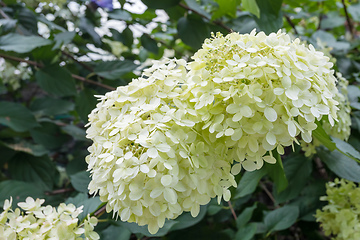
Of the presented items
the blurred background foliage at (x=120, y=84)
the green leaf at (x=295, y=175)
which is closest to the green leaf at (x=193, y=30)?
the blurred background foliage at (x=120, y=84)

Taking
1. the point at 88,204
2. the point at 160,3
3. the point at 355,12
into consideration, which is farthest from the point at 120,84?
the point at 355,12

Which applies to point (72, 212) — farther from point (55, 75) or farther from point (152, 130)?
point (55, 75)

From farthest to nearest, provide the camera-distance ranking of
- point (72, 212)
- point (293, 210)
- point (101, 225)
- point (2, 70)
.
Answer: point (2, 70) < point (293, 210) < point (101, 225) < point (72, 212)

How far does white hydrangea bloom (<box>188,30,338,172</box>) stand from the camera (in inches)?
17.1

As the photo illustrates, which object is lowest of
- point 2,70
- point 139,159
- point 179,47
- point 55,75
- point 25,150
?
point 25,150

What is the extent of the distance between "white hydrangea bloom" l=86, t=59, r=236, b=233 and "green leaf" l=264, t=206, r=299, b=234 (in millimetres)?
484

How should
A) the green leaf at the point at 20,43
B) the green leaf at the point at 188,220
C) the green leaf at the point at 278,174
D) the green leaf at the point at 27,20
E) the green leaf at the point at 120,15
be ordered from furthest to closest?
the green leaf at the point at 120,15 → the green leaf at the point at 27,20 → the green leaf at the point at 20,43 → the green leaf at the point at 188,220 → the green leaf at the point at 278,174

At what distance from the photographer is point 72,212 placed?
0.57m

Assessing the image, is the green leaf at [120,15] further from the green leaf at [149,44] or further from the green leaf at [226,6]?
the green leaf at [226,6]

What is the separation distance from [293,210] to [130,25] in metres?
1.05

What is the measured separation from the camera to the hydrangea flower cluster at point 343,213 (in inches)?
28.0

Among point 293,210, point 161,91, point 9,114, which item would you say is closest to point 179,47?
point 9,114

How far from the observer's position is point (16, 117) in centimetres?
114

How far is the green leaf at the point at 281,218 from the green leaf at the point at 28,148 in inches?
33.6
